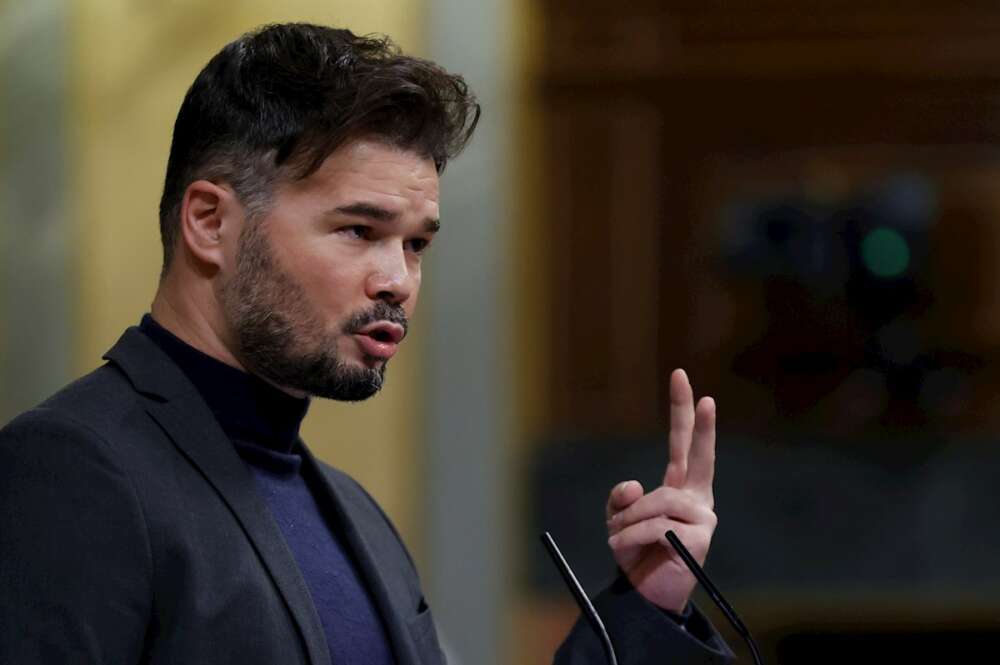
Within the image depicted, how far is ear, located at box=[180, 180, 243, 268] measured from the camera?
1979mm

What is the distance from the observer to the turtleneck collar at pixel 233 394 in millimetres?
1973

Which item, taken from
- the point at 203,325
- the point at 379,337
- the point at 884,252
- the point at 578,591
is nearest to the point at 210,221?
the point at 203,325

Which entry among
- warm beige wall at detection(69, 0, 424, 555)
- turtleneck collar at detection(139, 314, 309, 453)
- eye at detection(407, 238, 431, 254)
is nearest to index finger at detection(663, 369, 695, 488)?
eye at detection(407, 238, 431, 254)

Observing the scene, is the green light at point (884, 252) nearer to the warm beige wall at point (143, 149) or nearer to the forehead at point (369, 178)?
the warm beige wall at point (143, 149)

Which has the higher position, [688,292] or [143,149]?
[143,149]

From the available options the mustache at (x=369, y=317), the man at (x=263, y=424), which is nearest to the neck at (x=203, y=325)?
the man at (x=263, y=424)

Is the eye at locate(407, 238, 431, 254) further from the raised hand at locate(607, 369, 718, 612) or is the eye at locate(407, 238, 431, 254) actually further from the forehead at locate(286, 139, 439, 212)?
the raised hand at locate(607, 369, 718, 612)

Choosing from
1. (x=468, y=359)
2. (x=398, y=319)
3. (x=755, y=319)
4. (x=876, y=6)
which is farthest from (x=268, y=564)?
(x=876, y=6)

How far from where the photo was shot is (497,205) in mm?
4574

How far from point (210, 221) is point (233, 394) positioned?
192 millimetres

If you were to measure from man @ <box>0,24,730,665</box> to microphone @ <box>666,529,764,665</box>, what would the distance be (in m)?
0.07

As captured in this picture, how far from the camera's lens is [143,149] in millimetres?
4512

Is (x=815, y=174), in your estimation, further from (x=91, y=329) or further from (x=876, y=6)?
(x=91, y=329)

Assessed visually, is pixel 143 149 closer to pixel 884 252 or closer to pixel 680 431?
pixel 884 252
